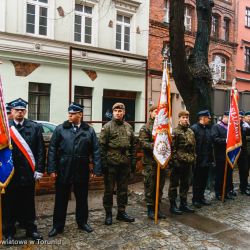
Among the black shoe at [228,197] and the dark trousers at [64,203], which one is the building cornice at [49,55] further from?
the dark trousers at [64,203]

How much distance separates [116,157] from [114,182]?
0.48 m

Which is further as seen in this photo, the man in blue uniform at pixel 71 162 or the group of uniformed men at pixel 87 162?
the man in blue uniform at pixel 71 162

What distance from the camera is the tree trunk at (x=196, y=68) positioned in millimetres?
8234

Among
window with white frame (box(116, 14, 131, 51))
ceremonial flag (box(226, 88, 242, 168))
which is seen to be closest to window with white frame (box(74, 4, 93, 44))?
window with white frame (box(116, 14, 131, 51))

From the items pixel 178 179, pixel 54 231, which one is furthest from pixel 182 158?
pixel 54 231

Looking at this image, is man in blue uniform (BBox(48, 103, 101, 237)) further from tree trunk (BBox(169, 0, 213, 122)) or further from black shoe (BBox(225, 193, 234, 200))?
tree trunk (BBox(169, 0, 213, 122))

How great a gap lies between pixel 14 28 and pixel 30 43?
93 centimetres

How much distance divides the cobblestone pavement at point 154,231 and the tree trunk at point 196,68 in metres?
2.98

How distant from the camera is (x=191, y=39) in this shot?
2161cm

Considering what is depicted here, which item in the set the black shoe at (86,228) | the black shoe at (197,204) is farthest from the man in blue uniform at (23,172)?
the black shoe at (197,204)

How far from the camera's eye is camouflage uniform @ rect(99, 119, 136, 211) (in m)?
5.50

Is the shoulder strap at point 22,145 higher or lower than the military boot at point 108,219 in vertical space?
higher

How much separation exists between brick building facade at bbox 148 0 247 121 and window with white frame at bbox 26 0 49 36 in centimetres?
652

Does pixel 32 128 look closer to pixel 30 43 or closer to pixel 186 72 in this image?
pixel 186 72
